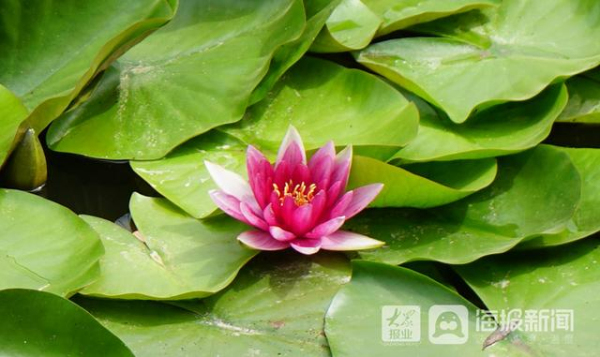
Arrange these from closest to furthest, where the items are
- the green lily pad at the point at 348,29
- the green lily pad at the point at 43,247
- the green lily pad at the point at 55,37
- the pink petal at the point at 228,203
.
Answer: the green lily pad at the point at 43,247, the pink petal at the point at 228,203, the green lily pad at the point at 55,37, the green lily pad at the point at 348,29

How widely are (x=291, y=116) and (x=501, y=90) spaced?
0.49 meters

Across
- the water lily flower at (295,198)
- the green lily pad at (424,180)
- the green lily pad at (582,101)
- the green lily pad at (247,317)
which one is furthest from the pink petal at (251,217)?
the green lily pad at (582,101)

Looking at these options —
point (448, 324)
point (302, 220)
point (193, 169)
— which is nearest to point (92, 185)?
point (193, 169)

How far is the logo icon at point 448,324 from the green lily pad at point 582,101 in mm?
682

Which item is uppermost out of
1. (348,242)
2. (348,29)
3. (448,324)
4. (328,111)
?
(348,29)

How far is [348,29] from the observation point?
6.85 ft

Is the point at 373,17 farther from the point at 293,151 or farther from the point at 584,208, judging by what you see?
the point at 584,208

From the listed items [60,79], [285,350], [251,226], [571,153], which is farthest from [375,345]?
[60,79]

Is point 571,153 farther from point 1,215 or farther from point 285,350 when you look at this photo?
point 1,215

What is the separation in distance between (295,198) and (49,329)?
546 mm

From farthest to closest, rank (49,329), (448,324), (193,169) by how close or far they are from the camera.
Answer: (193,169) → (448,324) → (49,329)

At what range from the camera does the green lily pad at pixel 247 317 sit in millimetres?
1529

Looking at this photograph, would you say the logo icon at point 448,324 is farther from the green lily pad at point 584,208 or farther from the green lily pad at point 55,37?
the green lily pad at point 55,37

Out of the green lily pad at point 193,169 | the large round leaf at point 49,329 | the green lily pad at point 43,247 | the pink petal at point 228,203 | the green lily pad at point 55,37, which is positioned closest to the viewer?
the large round leaf at point 49,329
